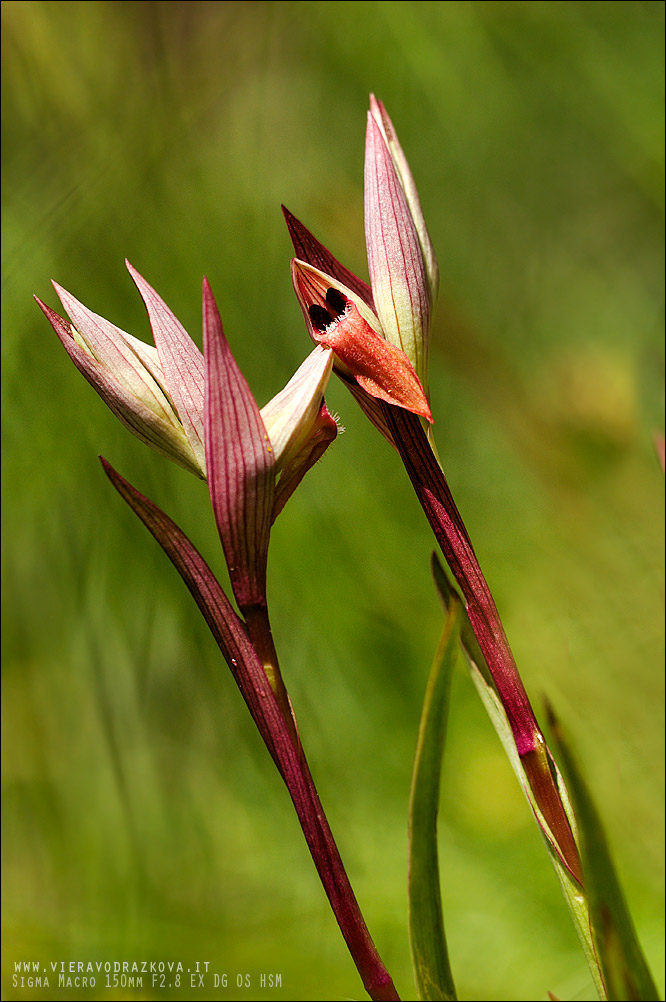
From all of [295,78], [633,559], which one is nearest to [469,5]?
[295,78]

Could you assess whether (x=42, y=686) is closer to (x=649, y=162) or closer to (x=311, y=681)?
(x=311, y=681)

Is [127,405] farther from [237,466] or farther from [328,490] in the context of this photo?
[328,490]

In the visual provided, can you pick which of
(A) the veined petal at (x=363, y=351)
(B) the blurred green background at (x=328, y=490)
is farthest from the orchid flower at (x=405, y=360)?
(B) the blurred green background at (x=328, y=490)

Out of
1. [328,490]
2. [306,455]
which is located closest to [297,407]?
[306,455]

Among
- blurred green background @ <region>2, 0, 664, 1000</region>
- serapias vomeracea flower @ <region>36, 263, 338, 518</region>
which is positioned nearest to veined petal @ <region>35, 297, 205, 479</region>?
serapias vomeracea flower @ <region>36, 263, 338, 518</region>

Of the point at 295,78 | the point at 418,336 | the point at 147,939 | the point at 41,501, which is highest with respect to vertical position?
the point at 295,78

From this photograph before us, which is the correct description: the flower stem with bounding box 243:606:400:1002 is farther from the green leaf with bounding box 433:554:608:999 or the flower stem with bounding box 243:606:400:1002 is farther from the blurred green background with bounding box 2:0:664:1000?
the blurred green background with bounding box 2:0:664:1000

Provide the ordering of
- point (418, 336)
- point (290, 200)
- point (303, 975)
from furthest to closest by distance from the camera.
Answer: point (290, 200), point (303, 975), point (418, 336)

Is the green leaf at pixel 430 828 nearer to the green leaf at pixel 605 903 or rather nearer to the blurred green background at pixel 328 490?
the green leaf at pixel 605 903
